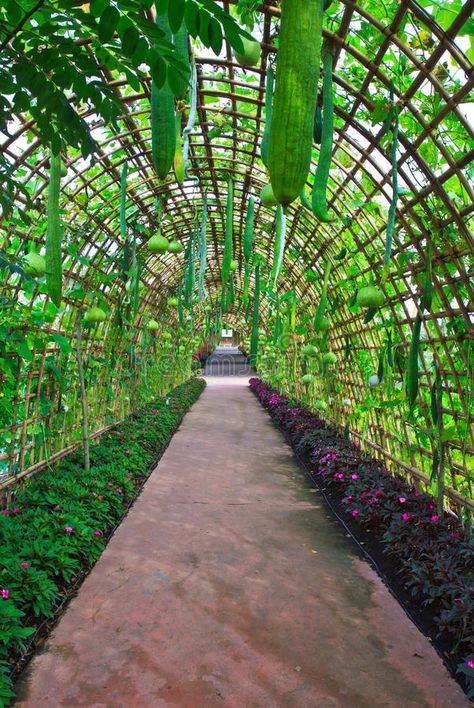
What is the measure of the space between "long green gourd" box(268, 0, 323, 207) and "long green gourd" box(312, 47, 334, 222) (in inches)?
9.1

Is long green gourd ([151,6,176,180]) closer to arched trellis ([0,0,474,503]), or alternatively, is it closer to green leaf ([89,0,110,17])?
green leaf ([89,0,110,17])

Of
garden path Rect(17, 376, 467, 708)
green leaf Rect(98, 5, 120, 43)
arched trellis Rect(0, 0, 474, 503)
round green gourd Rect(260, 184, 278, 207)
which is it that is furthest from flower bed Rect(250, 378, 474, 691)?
green leaf Rect(98, 5, 120, 43)

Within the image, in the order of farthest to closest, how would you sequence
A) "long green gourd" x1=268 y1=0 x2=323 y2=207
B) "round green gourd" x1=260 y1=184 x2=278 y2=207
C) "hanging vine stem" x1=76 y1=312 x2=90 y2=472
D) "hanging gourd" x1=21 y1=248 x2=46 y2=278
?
1. "hanging vine stem" x1=76 y1=312 x2=90 y2=472
2. "hanging gourd" x1=21 y1=248 x2=46 y2=278
3. "round green gourd" x1=260 y1=184 x2=278 y2=207
4. "long green gourd" x1=268 y1=0 x2=323 y2=207

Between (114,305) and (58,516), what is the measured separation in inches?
128

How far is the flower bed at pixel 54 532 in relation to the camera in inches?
80.8

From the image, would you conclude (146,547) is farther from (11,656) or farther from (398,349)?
(398,349)

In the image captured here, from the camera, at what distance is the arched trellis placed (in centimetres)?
206

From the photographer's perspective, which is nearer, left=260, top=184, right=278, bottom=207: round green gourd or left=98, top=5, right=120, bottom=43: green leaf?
left=98, top=5, right=120, bottom=43: green leaf

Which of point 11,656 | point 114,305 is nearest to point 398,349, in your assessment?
point 11,656

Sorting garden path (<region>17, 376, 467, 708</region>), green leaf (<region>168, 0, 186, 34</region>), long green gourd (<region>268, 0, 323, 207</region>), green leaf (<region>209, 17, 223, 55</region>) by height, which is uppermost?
green leaf (<region>209, 17, 223, 55</region>)

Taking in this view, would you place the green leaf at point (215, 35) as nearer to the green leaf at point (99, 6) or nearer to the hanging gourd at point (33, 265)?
the green leaf at point (99, 6)

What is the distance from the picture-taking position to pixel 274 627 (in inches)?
91.4

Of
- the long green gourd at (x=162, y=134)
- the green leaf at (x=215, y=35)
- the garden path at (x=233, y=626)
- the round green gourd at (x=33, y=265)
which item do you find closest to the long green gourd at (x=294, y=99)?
the long green gourd at (x=162, y=134)

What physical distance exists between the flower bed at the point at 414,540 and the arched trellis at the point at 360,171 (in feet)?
0.95
